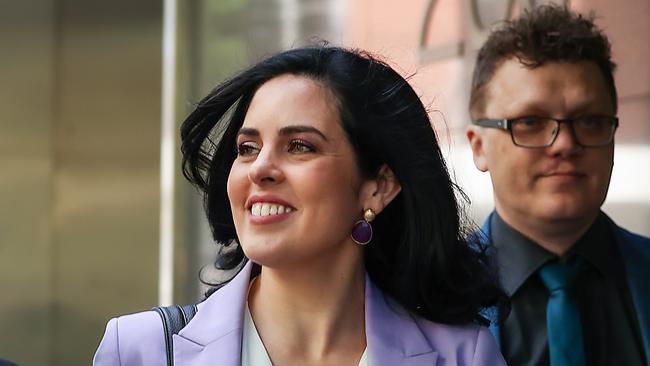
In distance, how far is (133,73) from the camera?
632cm

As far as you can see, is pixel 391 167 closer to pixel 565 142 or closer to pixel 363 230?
pixel 363 230

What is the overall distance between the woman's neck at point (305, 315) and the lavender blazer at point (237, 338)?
0.06 meters

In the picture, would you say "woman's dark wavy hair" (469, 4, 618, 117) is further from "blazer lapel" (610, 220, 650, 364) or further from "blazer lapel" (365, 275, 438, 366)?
"blazer lapel" (365, 275, 438, 366)

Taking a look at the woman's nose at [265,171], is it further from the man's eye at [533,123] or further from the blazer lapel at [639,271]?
the blazer lapel at [639,271]

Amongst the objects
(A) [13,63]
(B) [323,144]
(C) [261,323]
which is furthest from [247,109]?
(A) [13,63]

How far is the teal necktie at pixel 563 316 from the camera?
3688mm

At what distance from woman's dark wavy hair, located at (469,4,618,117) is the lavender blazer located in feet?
3.63

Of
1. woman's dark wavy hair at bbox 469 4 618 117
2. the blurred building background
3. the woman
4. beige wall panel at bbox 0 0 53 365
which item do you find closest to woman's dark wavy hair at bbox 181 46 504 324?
the woman

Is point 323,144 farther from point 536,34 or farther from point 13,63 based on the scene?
point 13,63

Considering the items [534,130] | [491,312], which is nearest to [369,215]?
[491,312]

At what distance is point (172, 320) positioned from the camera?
10.0ft

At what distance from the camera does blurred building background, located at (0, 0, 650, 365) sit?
5996 mm

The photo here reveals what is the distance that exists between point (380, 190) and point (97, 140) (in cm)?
327

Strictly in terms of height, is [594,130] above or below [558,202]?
above
